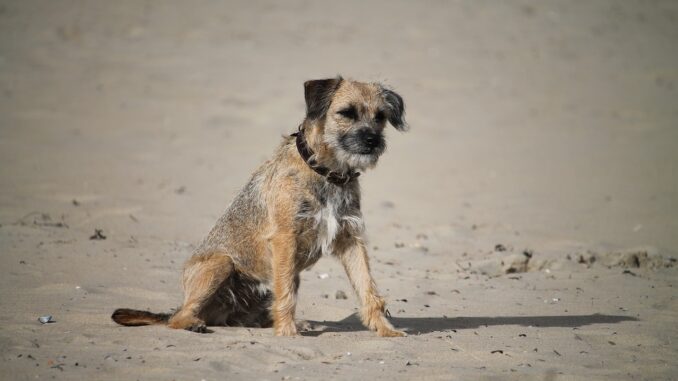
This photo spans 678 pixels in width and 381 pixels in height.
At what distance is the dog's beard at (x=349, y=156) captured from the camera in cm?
630

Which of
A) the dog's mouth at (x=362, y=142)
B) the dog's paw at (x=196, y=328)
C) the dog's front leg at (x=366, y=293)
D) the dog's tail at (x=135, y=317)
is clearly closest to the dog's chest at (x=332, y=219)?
the dog's front leg at (x=366, y=293)

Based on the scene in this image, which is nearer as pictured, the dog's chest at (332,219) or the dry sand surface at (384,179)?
the dry sand surface at (384,179)

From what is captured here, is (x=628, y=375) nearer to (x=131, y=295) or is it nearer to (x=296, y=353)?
(x=296, y=353)

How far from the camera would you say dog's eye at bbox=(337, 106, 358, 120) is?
6418 mm

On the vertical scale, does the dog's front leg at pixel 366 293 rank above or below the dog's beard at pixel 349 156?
below

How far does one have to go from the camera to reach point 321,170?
6.32 m

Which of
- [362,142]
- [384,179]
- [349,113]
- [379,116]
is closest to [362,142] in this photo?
[362,142]

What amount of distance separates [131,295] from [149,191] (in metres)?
4.58

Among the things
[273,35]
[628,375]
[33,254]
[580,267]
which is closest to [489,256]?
[580,267]

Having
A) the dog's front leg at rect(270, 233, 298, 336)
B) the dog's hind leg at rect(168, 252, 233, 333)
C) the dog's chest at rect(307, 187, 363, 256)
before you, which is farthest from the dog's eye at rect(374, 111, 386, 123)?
the dog's hind leg at rect(168, 252, 233, 333)

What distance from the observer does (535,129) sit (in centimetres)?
1648

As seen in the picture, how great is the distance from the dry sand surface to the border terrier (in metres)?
0.31

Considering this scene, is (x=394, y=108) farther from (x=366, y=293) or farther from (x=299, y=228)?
(x=366, y=293)

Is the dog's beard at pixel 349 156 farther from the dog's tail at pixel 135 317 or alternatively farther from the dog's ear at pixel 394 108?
the dog's tail at pixel 135 317
